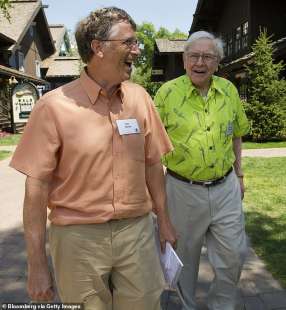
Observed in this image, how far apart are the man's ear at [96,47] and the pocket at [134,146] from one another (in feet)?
1.28

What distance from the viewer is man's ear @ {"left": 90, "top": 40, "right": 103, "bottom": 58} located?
225 cm

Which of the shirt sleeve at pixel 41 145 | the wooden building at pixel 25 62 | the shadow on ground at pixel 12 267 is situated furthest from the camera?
the wooden building at pixel 25 62

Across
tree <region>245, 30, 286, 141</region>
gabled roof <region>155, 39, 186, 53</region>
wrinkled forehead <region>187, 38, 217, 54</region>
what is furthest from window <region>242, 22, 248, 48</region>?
wrinkled forehead <region>187, 38, 217, 54</region>

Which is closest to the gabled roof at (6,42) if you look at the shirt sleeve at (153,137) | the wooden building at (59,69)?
the wooden building at (59,69)

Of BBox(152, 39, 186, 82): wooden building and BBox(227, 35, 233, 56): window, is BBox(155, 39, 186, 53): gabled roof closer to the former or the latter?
BBox(152, 39, 186, 82): wooden building

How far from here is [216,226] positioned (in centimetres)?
333

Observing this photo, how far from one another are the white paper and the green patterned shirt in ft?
2.38

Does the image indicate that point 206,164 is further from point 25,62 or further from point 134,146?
point 25,62

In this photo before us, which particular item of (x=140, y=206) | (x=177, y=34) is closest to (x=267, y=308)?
(x=140, y=206)

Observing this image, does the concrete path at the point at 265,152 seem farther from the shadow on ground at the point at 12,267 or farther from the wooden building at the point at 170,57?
the wooden building at the point at 170,57

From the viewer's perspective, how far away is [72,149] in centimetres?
219

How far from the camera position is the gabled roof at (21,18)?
3075cm

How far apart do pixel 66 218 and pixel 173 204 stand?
130 cm

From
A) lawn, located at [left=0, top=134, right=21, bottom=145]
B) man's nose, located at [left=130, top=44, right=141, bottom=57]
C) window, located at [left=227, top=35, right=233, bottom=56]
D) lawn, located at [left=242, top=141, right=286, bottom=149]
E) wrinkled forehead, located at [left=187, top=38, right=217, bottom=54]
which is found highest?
window, located at [left=227, top=35, right=233, bottom=56]
